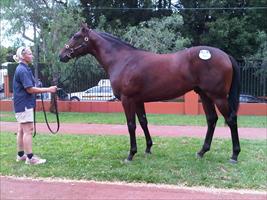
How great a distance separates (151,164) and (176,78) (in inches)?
61.6

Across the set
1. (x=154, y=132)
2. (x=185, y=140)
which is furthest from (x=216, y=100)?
(x=154, y=132)

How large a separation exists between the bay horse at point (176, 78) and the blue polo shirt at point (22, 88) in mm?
1424

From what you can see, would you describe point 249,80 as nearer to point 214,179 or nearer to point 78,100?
point 78,100

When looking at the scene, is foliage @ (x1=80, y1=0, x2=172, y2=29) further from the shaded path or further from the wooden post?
the shaded path

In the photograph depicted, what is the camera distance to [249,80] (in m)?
18.7

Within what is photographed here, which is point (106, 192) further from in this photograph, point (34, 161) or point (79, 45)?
point (79, 45)

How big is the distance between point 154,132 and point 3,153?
521 centimetres

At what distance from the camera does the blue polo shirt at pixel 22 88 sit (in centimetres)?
739

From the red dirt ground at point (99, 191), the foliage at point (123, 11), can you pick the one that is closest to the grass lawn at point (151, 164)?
the red dirt ground at point (99, 191)

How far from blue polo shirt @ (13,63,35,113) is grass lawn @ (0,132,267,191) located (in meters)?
1.06

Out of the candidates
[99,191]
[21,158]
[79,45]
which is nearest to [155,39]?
[79,45]

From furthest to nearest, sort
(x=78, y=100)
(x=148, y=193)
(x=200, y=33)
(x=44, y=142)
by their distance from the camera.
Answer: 1. (x=200, y=33)
2. (x=78, y=100)
3. (x=44, y=142)
4. (x=148, y=193)

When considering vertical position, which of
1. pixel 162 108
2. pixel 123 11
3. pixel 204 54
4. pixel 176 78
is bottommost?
pixel 162 108

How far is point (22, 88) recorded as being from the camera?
24.6ft
